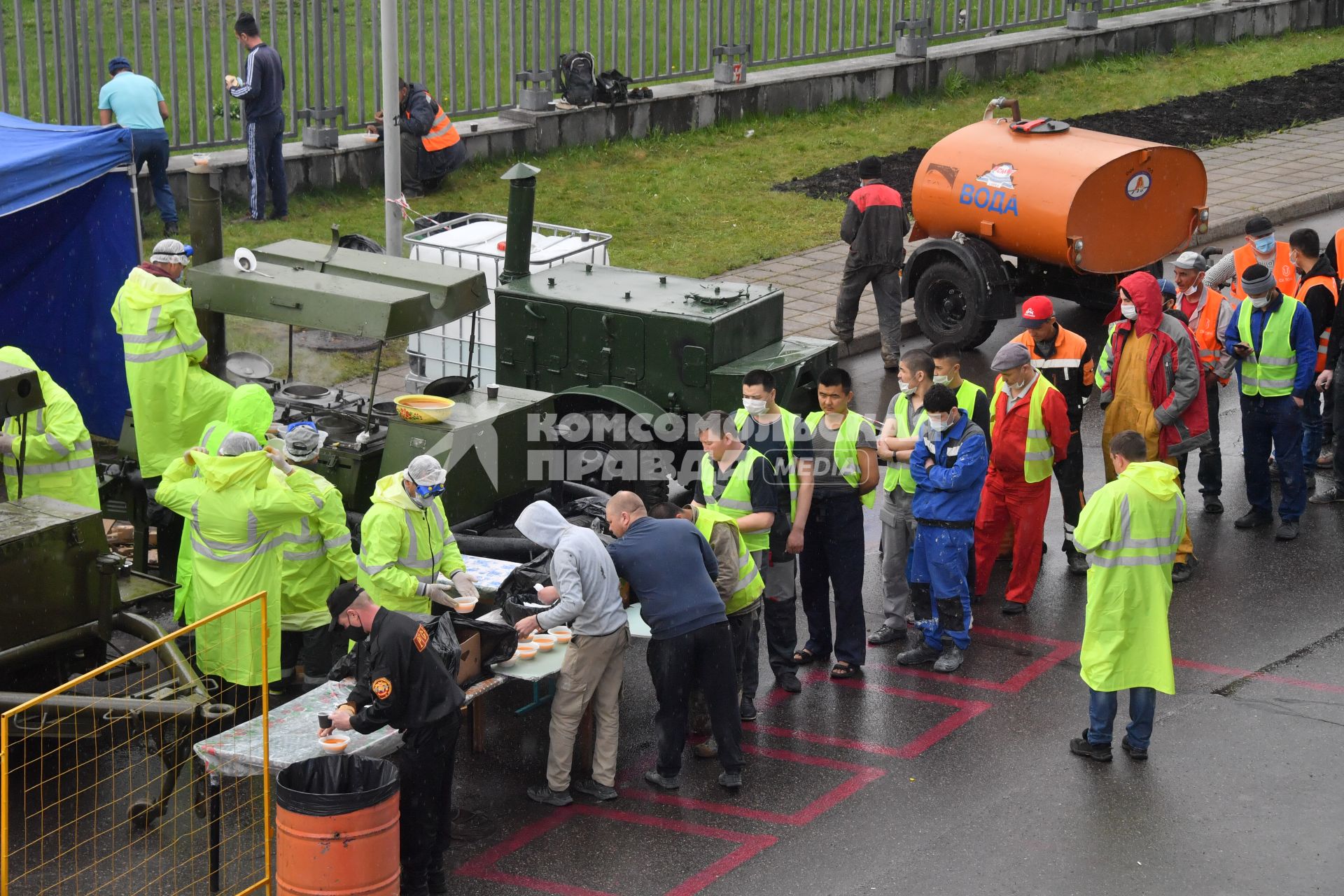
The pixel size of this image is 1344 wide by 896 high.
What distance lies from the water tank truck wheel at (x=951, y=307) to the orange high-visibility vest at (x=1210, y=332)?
3.18 m

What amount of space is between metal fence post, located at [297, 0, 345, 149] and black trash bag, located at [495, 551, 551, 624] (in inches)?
431

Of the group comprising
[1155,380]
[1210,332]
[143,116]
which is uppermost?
[143,116]

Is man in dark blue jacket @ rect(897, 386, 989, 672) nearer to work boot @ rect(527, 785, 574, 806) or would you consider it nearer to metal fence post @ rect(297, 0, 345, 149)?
work boot @ rect(527, 785, 574, 806)

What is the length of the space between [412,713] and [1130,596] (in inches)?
150

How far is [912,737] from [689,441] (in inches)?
129

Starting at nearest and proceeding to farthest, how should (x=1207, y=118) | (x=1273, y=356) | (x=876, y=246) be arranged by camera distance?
(x=1273, y=356), (x=876, y=246), (x=1207, y=118)

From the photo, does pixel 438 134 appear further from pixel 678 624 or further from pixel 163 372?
pixel 678 624

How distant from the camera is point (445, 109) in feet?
67.3

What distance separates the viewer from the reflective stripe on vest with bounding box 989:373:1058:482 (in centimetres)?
1037

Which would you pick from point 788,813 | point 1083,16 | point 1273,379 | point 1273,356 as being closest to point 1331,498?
point 1273,379

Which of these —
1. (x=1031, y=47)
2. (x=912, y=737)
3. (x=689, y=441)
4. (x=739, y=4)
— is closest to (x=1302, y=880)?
(x=912, y=737)

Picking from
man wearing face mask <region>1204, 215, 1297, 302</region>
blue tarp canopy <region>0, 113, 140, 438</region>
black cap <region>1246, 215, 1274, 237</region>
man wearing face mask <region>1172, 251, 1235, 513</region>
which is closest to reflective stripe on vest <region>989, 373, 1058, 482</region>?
man wearing face mask <region>1172, 251, 1235, 513</region>

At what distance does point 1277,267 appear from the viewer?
13.3 meters

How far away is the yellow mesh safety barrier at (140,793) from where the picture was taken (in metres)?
7.47
